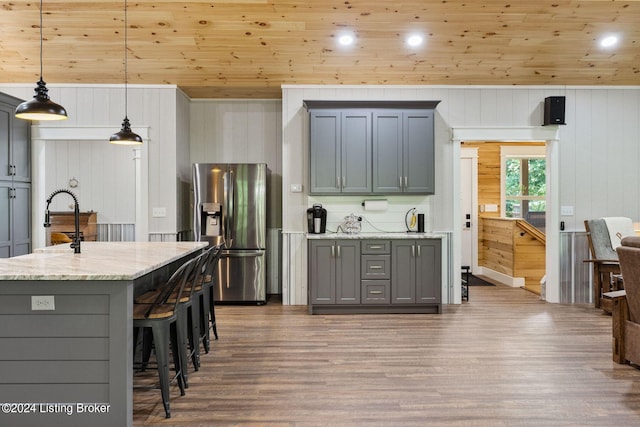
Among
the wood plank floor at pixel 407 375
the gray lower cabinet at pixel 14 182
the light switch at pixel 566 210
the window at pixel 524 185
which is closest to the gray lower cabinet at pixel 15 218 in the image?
the gray lower cabinet at pixel 14 182

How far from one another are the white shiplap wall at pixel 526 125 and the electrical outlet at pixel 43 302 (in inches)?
141

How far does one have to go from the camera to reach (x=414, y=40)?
15.8 ft

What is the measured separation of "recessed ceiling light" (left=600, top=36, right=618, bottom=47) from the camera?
15.9ft

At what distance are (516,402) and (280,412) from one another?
1422 millimetres

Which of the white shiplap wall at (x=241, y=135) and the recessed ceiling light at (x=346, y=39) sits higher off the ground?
the recessed ceiling light at (x=346, y=39)

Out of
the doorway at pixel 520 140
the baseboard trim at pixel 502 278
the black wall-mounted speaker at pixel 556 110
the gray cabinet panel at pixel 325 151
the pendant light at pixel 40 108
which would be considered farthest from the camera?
the baseboard trim at pixel 502 278

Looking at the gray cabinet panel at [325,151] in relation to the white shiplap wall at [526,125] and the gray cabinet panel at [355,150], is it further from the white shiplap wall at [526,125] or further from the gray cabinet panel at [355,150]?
the white shiplap wall at [526,125]

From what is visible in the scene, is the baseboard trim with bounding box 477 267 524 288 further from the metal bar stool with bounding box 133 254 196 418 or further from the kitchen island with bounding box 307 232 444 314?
the metal bar stool with bounding box 133 254 196 418

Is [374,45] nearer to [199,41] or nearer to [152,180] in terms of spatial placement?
[199,41]

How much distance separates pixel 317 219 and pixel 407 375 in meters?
2.57

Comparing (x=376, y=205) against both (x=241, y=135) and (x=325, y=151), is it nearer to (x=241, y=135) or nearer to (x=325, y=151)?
(x=325, y=151)

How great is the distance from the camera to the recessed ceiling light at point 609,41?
4.83 meters

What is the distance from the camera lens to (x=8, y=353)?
234 centimetres

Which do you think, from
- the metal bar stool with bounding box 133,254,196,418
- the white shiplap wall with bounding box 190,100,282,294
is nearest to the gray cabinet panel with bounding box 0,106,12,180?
the white shiplap wall with bounding box 190,100,282,294
